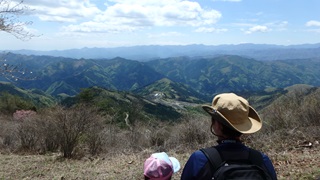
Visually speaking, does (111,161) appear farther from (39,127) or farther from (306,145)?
(306,145)

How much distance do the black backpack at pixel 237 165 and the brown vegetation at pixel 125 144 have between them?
12.3ft

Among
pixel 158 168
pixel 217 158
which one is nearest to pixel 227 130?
pixel 217 158

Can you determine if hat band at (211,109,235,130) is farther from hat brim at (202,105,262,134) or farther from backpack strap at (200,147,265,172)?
→ backpack strap at (200,147,265,172)

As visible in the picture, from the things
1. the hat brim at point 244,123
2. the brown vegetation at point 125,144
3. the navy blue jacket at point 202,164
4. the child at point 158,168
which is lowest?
the brown vegetation at point 125,144

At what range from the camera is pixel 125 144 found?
1124 centimetres

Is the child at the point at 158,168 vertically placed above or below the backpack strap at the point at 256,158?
below

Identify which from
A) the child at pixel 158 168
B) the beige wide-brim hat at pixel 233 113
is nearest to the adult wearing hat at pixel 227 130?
the beige wide-brim hat at pixel 233 113

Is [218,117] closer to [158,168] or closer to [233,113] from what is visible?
[233,113]

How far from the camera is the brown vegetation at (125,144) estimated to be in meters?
6.93

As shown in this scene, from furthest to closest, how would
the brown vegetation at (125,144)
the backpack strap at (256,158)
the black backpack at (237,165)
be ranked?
the brown vegetation at (125,144) → the backpack strap at (256,158) → the black backpack at (237,165)

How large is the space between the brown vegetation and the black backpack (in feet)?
12.3

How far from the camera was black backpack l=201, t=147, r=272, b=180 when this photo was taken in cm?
195

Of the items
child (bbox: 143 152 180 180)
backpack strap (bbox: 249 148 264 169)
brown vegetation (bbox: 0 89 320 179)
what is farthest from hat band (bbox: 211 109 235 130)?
brown vegetation (bbox: 0 89 320 179)

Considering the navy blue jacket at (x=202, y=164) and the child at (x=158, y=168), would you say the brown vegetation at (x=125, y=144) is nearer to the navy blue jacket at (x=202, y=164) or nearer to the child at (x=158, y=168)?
the child at (x=158, y=168)
